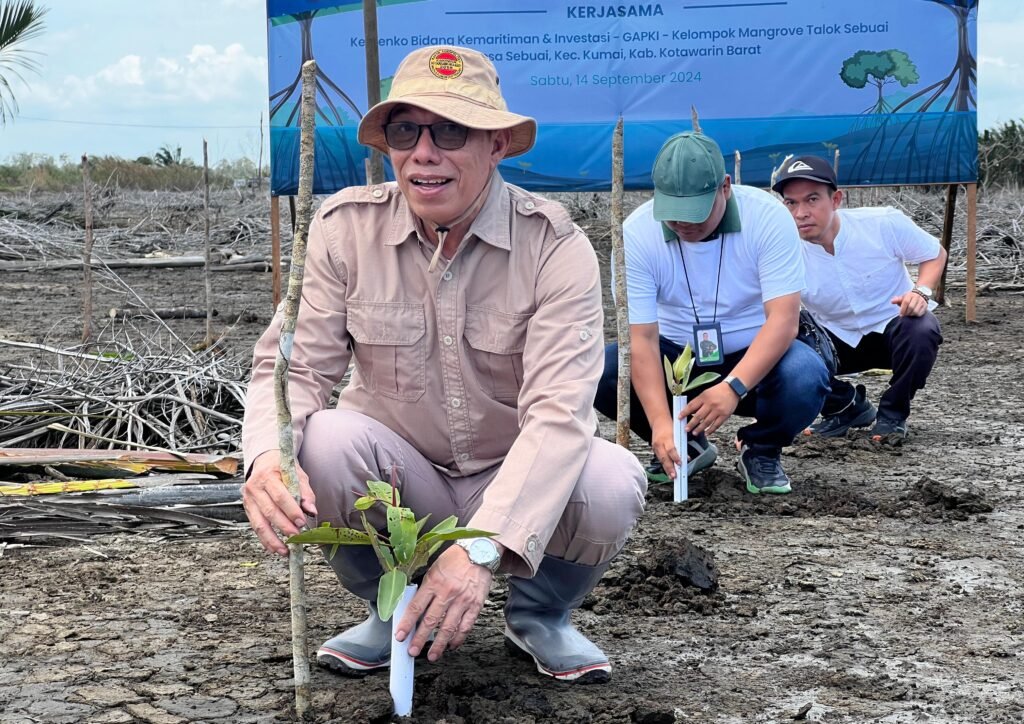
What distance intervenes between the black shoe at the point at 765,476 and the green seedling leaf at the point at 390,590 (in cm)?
235

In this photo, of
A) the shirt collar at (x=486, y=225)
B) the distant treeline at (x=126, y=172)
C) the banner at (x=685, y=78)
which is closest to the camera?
the shirt collar at (x=486, y=225)

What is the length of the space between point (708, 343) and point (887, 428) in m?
1.43

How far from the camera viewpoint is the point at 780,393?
411cm

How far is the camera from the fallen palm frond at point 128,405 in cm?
468

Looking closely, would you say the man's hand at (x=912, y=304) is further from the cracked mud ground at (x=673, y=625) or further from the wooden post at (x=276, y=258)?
the wooden post at (x=276, y=258)

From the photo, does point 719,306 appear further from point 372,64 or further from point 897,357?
point 372,64

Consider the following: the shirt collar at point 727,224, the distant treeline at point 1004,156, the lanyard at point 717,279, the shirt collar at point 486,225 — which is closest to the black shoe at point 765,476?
the lanyard at point 717,279

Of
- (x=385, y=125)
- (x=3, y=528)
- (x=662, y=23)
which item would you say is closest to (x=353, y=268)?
(x=385, y=125)

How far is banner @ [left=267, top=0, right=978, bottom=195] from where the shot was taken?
9.20 meters

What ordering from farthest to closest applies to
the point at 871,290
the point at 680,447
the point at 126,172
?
the point at 126,172 < the point at 871,290 < the point at 680,447

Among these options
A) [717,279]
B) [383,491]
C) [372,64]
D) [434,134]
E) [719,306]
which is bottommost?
[383,491]

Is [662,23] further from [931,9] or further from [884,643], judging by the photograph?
[884,643]

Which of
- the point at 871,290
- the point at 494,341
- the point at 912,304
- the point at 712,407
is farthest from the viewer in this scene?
the point at 871,290

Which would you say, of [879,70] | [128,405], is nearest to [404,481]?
[128,405]
